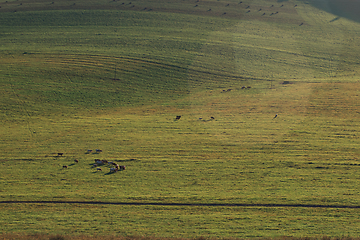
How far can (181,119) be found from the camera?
4803 centimetres

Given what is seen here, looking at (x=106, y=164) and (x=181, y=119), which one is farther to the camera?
(x=181, y=119)

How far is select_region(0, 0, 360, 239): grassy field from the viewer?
27094mm

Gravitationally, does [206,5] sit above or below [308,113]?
above

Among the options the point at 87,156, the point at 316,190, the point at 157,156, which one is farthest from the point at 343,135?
the point at 87,156

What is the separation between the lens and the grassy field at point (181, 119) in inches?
1067

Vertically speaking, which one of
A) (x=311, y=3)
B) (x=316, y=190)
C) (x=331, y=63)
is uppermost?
(x=311, y=3)

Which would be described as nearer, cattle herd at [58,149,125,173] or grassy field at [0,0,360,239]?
grassy field at [0,0,360,239]

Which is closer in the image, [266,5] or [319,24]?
[319,24]

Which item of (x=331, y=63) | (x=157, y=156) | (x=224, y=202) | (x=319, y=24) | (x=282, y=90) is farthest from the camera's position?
(x=319, y=24)

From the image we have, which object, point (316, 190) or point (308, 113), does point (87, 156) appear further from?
point (308, 113)

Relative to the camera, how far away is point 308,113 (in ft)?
164

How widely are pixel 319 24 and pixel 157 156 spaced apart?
74011 mm

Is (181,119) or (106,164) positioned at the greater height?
(181,119)

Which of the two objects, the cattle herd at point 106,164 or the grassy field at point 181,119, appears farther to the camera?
the cattle herd at point 106,164
